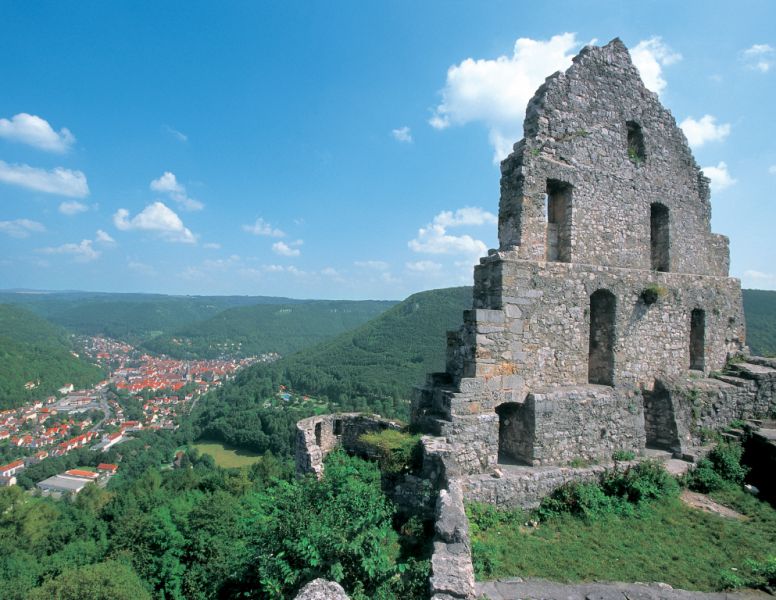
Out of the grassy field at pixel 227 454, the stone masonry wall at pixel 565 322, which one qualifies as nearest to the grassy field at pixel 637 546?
the stone masonry wall at pixel 565 322

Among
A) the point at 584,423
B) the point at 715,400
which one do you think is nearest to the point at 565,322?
the point at 584,423

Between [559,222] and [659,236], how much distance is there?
11.5 feet

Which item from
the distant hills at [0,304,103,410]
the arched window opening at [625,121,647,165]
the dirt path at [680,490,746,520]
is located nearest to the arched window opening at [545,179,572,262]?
the arched window opening at [625,121,647,165]

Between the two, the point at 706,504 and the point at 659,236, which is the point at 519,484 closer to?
the point at 706,504

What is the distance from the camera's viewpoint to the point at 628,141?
1006cm

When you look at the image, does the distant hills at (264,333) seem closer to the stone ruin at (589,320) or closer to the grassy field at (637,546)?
the stone ruin at (589,320)

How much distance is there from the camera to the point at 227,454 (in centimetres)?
5691

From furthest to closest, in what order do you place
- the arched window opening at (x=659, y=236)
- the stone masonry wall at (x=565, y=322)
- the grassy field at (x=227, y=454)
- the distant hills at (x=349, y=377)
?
the distant hills at (x=349, y=377), the grassy field at (x=227, y=454), the arched window opening at (x=659, y=236), the stone masonry wall at (x=565, y=322)

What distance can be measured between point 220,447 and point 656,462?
209 ft

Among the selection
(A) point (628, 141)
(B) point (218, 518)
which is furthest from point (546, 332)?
(B) point (218, 518)

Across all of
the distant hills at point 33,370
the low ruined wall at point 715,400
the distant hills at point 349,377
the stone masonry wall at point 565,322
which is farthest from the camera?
the distant hills at point 33,370

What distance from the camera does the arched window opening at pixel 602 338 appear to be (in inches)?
349

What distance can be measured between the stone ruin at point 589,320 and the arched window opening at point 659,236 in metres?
0.03

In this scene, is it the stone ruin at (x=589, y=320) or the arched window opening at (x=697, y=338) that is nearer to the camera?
the stone ruin at (x=589, y=320)
